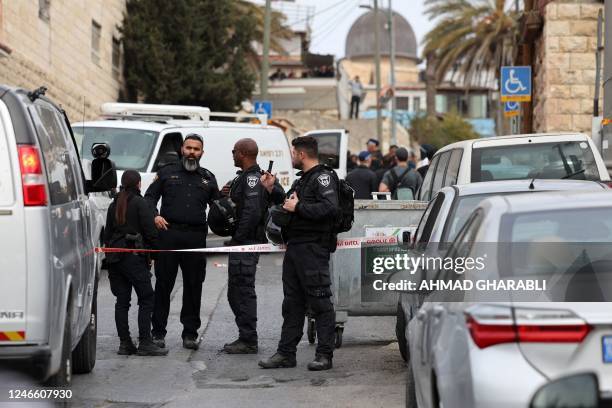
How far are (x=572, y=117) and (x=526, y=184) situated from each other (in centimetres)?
1750

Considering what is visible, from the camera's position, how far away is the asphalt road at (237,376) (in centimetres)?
844

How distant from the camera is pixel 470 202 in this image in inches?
329

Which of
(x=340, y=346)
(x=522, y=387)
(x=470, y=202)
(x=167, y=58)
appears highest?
(x=167, y=58)

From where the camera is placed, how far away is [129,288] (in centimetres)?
1043

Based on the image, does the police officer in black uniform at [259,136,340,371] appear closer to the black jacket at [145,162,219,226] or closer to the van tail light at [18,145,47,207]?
the black jacket at [145,162,219,226]

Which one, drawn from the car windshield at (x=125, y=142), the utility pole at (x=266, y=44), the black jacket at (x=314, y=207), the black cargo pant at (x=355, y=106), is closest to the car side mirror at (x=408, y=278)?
the black jacket at (x=314, y=207)

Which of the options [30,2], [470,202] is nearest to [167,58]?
[30,2]

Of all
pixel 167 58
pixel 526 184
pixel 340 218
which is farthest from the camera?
pixel 167 58

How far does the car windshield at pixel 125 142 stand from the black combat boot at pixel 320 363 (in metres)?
9.25

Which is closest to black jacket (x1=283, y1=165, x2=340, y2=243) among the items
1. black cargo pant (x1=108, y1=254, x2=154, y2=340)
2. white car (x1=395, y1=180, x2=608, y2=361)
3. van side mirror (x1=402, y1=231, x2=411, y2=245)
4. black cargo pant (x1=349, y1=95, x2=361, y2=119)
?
van side mirror (x1=402, y1=231, x2=411, y2=245)

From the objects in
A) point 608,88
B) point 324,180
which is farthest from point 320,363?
point 608,88

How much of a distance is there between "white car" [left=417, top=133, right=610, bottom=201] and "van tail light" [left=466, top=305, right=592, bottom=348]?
731 cm

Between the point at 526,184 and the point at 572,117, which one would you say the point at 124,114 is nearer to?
the point at 572,117

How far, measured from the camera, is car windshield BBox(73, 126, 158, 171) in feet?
60.6
